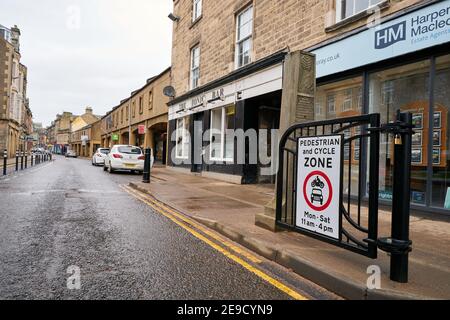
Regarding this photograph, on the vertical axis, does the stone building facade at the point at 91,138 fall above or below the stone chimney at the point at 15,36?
below

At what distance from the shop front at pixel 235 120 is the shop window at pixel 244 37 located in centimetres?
74

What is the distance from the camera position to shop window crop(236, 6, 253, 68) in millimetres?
12750

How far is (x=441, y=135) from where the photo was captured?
21.2 ft

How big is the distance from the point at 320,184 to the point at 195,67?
14.9 m

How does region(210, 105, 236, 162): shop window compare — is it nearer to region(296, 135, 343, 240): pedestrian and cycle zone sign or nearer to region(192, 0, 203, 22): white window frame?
region(192, 0, 203, 22): white window frame

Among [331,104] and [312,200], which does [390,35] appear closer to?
[331,104]

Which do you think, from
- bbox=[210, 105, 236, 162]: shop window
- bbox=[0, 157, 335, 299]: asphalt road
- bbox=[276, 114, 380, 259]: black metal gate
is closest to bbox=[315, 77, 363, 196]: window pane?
bbox=[276, 114, 380, 259]: black metal gate

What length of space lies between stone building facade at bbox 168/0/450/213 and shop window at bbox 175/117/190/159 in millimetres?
699

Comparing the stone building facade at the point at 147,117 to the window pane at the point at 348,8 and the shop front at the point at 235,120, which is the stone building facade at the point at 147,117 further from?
the window pane at the point at 348,8

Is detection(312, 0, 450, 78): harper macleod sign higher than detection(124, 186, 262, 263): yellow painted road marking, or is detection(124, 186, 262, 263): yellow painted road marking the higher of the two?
detection(312, 0, 450, 78): harper macleod sign

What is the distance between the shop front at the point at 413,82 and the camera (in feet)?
20.8

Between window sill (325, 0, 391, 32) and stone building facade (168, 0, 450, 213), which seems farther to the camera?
window sill (325, 0, 391, 32)

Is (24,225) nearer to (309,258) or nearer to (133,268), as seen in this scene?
(133,268)

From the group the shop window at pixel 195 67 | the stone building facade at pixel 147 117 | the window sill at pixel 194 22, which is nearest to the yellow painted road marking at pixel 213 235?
the shop window at pixel 195 67
